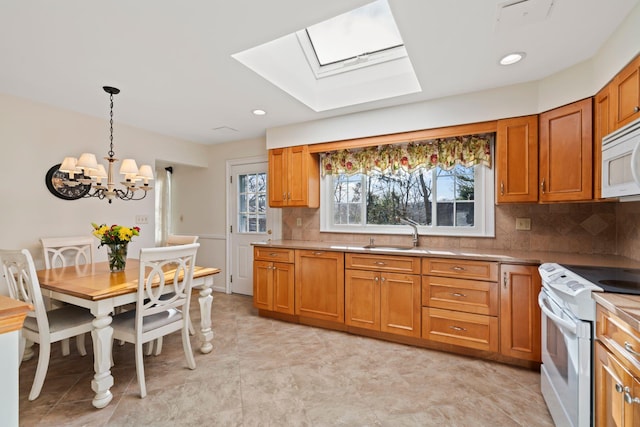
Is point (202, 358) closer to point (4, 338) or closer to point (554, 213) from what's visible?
point (4, 338)

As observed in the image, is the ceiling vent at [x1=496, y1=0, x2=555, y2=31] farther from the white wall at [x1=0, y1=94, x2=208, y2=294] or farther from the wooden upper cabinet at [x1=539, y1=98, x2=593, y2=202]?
the white wall at [x1=0, y1=94, x2=208, y2=294]

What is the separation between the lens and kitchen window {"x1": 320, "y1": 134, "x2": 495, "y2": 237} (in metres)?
2.91

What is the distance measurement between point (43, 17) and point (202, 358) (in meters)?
2.57

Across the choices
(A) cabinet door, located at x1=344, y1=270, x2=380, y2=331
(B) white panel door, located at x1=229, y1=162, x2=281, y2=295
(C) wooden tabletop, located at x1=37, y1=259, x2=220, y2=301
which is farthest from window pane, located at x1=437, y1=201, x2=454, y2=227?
(C) wooden tabletop, located at x1=37, y1=259, x2=220, y2=301

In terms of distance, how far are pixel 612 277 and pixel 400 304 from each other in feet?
4.93

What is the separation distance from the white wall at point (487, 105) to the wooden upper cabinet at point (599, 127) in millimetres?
79

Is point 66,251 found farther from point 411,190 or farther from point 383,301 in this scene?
point 411,190

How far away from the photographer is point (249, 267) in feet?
14.4

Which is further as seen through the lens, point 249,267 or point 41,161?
point 249,267

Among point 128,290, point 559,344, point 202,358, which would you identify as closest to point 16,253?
point 128,290

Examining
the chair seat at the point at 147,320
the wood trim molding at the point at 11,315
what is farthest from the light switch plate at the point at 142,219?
the wood trim molding at the point at 11,315

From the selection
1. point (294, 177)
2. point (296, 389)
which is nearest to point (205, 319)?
point (296, 389)

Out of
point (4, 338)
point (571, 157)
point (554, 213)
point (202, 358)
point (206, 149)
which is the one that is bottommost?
point (202, 358)

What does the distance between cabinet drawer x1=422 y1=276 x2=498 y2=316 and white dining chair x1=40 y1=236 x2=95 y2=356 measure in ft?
11.0
